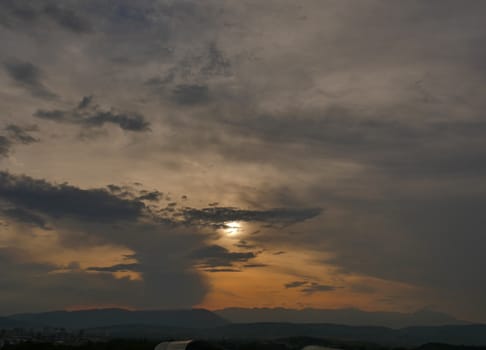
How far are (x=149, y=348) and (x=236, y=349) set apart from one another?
46.3 feet

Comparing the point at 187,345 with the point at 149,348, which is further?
the point at 149,348

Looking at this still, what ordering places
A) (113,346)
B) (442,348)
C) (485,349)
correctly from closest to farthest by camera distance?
1. (485,349)
2. (113,346)
3. (442,348)

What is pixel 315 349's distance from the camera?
56500 millimetres

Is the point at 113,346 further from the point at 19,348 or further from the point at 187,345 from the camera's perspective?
the point at 187,345

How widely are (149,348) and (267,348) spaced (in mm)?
21193

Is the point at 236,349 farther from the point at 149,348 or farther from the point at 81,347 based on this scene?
the point at 81,347

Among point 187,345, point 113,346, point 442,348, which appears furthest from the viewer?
point 442,348

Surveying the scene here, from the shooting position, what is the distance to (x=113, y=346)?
91562 mm

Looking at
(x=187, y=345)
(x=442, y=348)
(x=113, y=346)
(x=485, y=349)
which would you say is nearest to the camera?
(x=187, y=345)

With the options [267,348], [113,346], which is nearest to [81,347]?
[113,346]

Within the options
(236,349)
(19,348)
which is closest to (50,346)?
(19,348)

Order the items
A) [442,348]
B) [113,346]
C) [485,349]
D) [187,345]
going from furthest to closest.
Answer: [442,348], [113,346], [485,349], [187,345]

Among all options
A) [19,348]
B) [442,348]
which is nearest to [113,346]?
[19,348]

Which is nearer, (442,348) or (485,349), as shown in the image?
(485,349)
